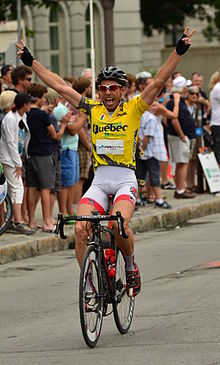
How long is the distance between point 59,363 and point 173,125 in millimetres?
11204

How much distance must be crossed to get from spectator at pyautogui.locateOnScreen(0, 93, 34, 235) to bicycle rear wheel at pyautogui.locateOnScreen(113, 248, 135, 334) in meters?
5.46

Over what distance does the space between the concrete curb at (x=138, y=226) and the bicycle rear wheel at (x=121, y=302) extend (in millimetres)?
4393

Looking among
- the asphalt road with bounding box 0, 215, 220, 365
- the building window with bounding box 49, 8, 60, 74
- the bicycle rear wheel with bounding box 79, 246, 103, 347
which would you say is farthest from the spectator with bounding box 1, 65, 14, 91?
the building window with bounding box 49, 8, 60, 74

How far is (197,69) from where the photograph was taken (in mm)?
44688

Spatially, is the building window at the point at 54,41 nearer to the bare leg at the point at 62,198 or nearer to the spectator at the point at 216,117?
the spectator at the point at 216,117

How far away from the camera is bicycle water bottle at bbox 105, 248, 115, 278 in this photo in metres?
8.80

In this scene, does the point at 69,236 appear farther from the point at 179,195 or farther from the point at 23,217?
the point at 179,195

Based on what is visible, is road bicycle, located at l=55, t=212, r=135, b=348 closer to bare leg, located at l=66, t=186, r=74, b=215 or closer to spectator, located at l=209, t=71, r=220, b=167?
bare leg, located at l=66, t=186, r=74, b=215

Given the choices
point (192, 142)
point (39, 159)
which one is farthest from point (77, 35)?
point (39, 159)

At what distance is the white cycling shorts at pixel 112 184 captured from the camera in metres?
9.05

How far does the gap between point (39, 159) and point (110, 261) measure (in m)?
6.21

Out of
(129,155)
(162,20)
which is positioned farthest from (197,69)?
(129,155)

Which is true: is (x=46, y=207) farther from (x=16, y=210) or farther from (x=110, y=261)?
(x=110, y=261)

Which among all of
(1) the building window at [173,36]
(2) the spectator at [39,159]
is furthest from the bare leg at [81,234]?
(1) the building window at [173,36]
